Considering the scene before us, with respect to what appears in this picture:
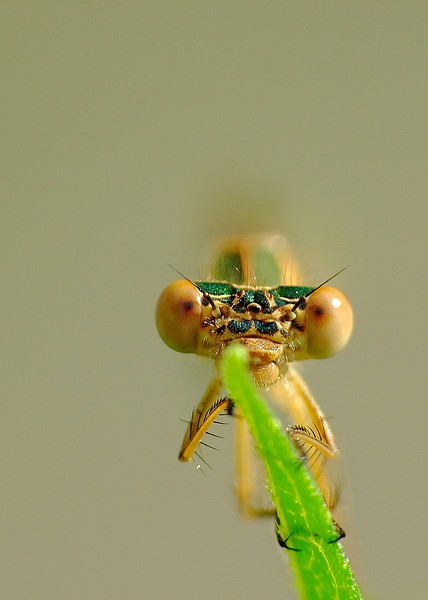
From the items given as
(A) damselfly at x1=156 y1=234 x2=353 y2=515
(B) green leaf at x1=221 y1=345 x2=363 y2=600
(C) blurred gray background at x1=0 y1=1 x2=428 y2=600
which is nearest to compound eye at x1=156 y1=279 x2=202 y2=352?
(A) damselfly at x1=156 y1=234 x2=353 y2=515

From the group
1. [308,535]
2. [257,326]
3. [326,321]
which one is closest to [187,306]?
[257,326]

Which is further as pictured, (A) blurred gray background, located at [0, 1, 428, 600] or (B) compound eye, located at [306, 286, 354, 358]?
(A) blurred gray background, located at [0, 1, 428, 600]

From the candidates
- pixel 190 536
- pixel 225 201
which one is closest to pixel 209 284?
pixel 225 201

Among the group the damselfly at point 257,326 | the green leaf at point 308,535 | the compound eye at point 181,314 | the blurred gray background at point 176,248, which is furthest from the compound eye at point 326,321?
the green leaf at point 308,535

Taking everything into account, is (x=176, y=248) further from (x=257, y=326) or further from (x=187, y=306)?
(x=257, y=326)

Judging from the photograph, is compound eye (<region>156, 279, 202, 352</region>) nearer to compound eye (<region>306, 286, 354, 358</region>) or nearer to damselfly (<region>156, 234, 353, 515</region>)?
damselfly (<region>156, 234, 353, 515</region>)

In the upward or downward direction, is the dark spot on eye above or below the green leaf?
above

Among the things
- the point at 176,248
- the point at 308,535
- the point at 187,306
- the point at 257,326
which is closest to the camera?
the point at 308,535

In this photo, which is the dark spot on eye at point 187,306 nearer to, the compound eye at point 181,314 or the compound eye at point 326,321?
the compound eye at point 181,314
